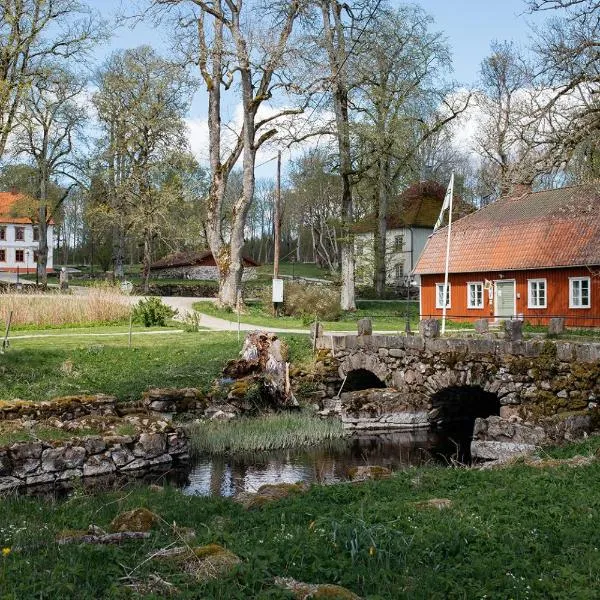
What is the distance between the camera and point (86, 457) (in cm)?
1269

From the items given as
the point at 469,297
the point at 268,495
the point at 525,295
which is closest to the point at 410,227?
the point at 469,297

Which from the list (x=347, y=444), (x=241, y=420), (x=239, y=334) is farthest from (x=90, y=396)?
(x=239, y=334)

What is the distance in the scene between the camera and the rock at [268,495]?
8.07 metres

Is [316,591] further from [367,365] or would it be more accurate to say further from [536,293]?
[536,293]

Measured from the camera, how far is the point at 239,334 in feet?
71.8

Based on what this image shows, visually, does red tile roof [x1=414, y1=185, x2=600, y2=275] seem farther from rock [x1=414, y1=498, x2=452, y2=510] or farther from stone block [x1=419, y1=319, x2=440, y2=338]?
rock [x1=414, y1=498, x2=452, y2=510]

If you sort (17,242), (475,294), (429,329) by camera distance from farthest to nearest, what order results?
(17,242) → (475,294) → (429,329)

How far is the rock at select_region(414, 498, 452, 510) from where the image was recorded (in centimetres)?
703

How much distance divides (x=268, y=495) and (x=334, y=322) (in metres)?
19.5

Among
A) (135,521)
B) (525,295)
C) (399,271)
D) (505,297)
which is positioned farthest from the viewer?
(399,271)

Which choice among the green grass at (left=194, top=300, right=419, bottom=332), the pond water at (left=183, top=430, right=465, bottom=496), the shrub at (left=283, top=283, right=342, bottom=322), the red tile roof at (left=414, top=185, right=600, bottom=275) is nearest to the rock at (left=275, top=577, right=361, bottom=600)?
the pond water at (left=183, top=430, right=465, bottom=496)

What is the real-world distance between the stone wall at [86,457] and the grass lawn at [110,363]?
11.1 ft

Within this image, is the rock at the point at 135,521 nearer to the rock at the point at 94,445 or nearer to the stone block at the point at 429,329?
the rock at the point at 94,445

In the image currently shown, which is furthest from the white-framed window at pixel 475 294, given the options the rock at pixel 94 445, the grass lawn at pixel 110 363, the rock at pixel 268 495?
the rock at pixel 268 495
